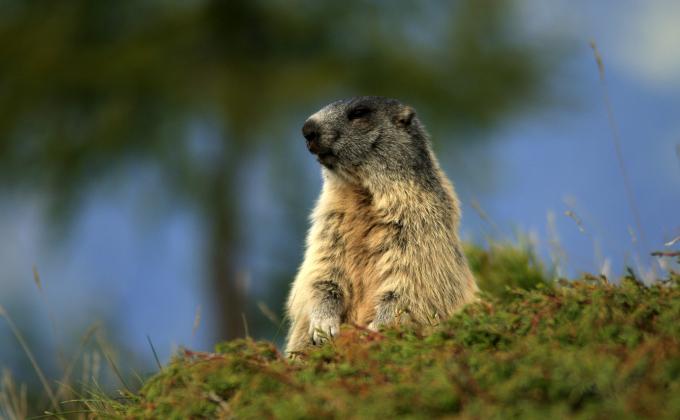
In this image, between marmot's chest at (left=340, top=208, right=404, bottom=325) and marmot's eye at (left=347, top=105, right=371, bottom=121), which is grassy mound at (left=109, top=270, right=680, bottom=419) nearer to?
marmot's chest at (left=340, top=208, right=404, bottom=325)

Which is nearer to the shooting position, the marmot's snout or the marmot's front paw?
the marmot's front paw

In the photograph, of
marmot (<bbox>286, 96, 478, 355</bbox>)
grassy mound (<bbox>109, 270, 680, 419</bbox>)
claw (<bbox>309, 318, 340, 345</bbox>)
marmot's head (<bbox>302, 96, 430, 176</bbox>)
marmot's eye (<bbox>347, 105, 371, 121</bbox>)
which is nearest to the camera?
grassy mound (<bbox>109, 270, 680, 419</bbox>)

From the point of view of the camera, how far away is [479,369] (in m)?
3.27

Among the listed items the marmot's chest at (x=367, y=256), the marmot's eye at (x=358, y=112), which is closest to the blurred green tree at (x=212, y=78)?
the marmot's eye at (x=358, y=112)

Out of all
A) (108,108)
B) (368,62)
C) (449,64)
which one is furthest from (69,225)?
(449,64)

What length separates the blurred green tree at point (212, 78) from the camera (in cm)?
1705

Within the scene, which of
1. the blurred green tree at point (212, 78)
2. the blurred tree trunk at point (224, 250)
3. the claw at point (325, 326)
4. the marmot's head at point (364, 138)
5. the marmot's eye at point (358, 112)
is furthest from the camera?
the blurred green tree at point (212, 78)

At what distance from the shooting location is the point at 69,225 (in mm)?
17844

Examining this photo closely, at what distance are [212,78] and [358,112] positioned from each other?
12.2 meters

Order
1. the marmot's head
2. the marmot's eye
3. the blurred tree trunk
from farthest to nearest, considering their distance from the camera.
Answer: the blurred tree trunk
the marmot's eye
the marmot's head

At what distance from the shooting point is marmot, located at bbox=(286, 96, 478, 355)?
208 inches

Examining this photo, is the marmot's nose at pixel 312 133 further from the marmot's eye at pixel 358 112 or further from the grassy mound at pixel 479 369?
the grassy mound at pixel 479 369

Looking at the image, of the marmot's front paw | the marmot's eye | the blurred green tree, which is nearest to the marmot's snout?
the marmot's eye

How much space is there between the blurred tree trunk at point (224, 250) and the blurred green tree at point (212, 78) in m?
0.03
